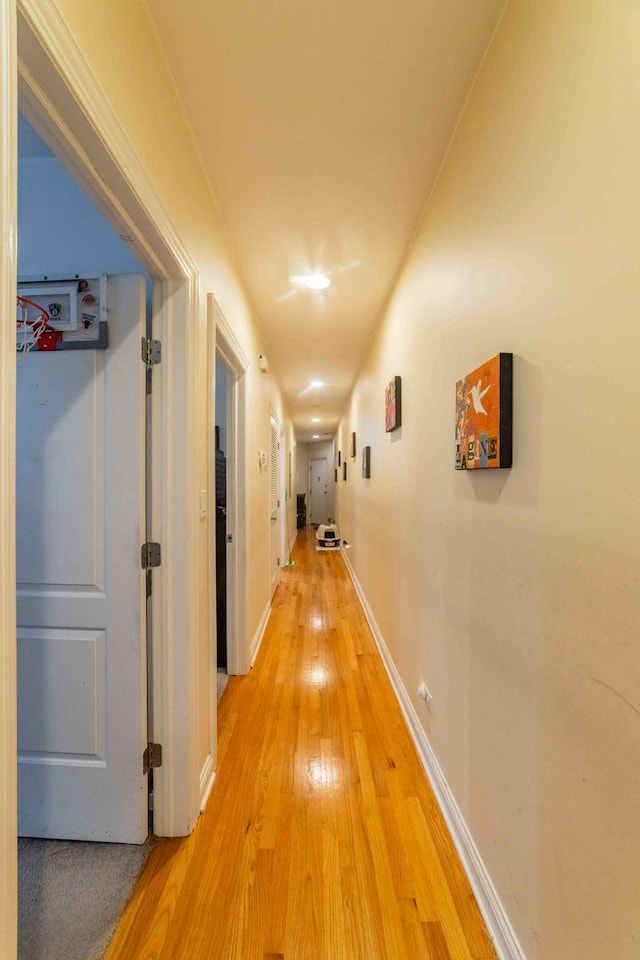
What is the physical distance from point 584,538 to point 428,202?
1.67m

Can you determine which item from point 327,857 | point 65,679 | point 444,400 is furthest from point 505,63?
point 327,857

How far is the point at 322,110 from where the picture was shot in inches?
49.4

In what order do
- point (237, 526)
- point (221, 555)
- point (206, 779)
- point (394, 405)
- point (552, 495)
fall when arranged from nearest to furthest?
point (552, 495)
point (206, 779)
point (394, 405)
point (237, 526)
point (221, 555)

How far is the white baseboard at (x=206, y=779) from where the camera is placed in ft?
4.65

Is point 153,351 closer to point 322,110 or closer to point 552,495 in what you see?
point 322,110

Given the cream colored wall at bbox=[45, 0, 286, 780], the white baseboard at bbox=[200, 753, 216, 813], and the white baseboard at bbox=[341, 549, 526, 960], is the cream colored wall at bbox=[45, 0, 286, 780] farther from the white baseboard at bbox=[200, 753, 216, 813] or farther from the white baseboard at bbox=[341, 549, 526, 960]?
the white baseboard at bbox=[341, 549, 526, 960]

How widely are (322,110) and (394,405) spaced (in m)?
1.37

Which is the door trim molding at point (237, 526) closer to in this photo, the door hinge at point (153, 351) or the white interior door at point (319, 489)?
the door hinge at point (153, 351)

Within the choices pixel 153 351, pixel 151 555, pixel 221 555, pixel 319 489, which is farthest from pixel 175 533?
pixel 319 489

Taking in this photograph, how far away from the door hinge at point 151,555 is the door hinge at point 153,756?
65 centimetres

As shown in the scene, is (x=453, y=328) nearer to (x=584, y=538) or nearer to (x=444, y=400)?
(x=444, y=400)

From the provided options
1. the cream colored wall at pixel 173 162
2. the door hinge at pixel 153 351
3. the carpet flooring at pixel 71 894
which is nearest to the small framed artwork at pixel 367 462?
the cream colored wall at pixel 173 162

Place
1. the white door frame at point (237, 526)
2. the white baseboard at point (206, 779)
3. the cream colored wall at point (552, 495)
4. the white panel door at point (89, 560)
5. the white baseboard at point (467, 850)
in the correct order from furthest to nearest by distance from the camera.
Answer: the white door frame at point (237, 526) → the white baseboard at point (206, 779) → the white panel door at point (89, 560) → the white baseboard at point (467, 850) → the cream colored wall at point (552, 495)

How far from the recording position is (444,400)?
4.86ft
